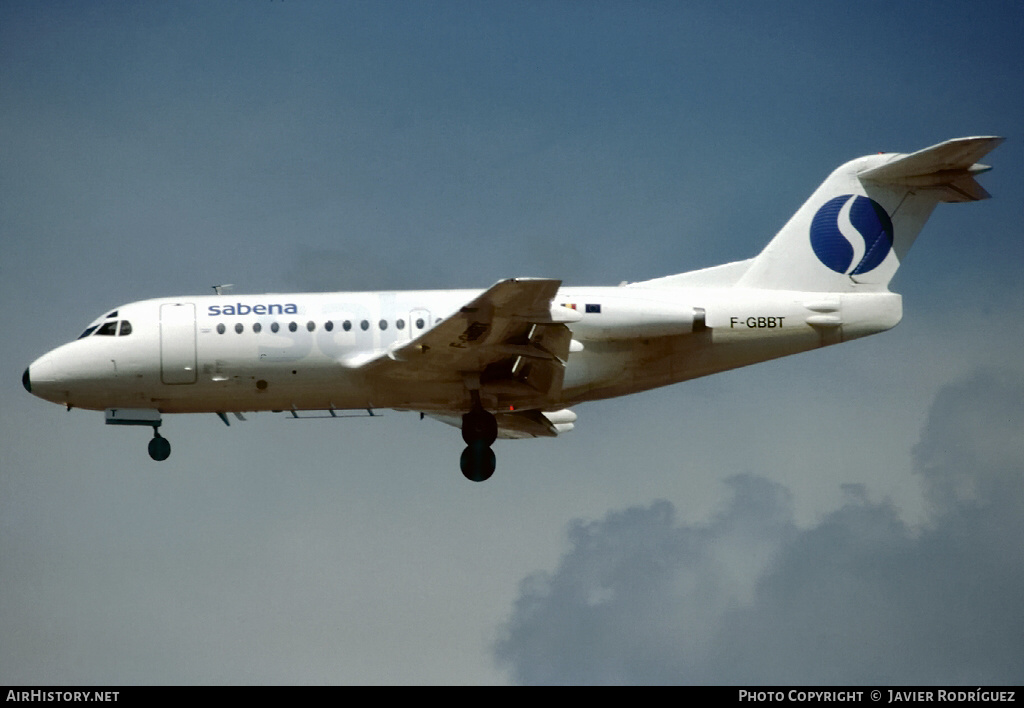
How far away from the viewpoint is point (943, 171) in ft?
106

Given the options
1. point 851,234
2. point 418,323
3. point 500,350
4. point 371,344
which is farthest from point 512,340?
point 851,234

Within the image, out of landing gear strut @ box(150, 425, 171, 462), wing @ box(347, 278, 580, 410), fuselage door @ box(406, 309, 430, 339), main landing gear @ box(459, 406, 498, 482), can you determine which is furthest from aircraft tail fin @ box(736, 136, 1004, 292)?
landing gear strut @ box(150, 425, 171, 462)

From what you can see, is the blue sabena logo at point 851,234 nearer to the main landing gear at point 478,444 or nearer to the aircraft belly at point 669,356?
the aircraft belly at point 669,356

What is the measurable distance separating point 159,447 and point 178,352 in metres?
2.32

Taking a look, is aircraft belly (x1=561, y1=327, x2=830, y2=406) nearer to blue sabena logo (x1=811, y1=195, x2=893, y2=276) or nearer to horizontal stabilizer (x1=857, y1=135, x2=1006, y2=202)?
blue sabena logo (x1=811, y1=195, x2=893, y2=276)

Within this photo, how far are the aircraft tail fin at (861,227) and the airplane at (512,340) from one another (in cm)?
3

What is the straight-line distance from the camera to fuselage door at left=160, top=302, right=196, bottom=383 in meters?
32.1

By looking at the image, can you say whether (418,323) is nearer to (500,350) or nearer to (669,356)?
(500,350)

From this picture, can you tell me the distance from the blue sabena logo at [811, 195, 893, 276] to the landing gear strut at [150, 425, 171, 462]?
47.8 feet
